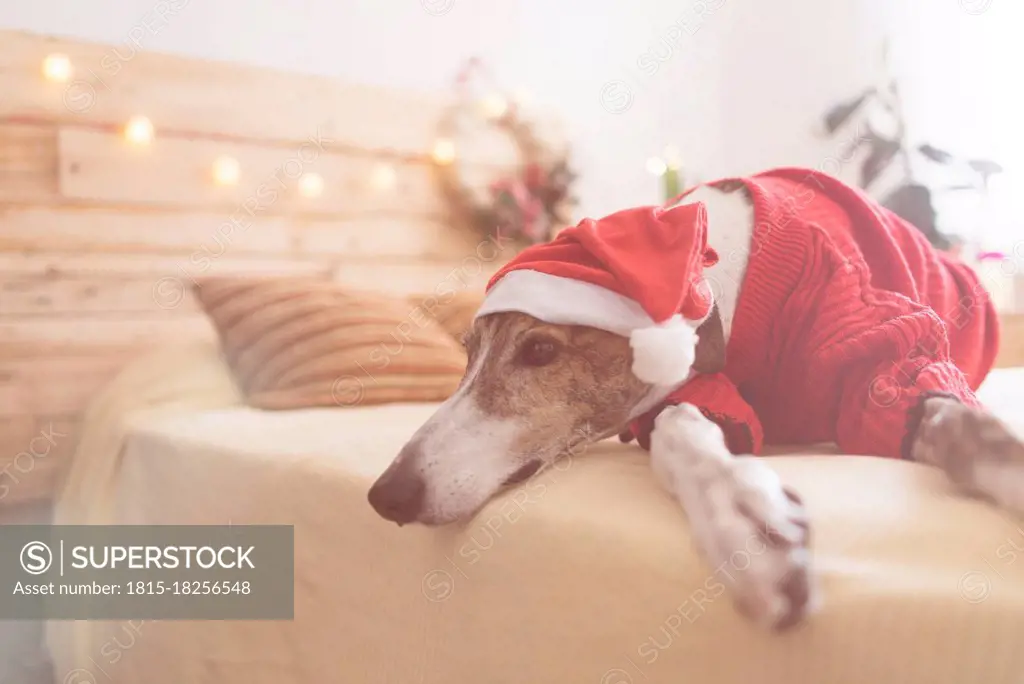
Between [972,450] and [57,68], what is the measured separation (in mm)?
2152

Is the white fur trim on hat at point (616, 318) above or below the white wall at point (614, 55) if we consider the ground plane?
below

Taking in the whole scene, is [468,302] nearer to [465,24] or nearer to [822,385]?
[465,24]

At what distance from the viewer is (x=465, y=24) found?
2826mm

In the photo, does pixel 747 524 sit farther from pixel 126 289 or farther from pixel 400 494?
pixel 126 289

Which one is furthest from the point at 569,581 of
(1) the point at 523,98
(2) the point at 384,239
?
(1) the point at 523,98

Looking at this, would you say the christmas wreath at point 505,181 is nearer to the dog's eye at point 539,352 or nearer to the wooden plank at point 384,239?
the wooden plank at point 384,239

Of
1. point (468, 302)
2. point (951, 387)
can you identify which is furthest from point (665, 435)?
point (468, 302)

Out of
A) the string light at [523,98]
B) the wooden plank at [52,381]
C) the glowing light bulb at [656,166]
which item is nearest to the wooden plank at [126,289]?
the wooden plank at [52,381]

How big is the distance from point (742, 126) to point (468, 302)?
5.88 feet

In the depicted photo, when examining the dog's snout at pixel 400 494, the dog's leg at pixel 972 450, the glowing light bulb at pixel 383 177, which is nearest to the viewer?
the dog's leg at pixel 972 450

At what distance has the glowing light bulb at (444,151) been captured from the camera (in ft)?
9.03

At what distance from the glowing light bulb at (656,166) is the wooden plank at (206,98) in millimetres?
824

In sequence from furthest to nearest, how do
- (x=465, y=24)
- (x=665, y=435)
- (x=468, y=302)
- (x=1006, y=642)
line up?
(x=465, y=24)
(x=468, y=302)
(x=665, y=435)
(x=1006, y=642)

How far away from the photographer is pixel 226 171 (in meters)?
2.37
